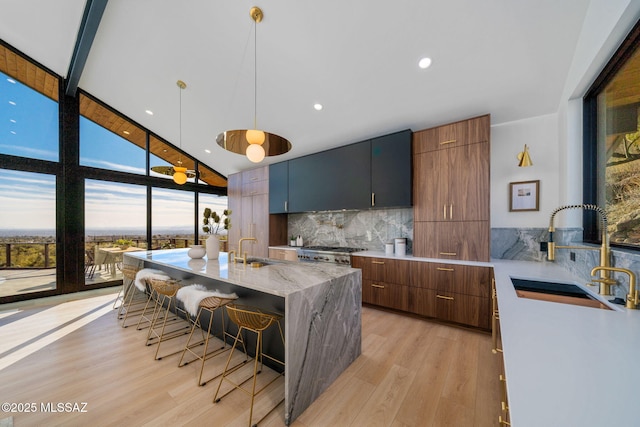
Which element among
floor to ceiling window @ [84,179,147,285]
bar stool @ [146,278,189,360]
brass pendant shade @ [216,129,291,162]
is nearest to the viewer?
brass pendant shade @ [216,129,291,162]

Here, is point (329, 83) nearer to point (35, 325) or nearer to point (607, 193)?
point (607, 193)

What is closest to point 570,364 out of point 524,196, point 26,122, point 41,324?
point 524,196

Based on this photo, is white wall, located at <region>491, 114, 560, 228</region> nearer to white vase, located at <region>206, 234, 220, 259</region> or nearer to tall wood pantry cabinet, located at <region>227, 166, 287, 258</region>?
white vase, located at <region>206, 234, 220, 259</region>

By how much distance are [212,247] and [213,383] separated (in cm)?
140

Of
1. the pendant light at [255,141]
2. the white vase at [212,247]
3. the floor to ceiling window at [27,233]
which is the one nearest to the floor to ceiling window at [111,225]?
the floor to ceiling window at [27,233]

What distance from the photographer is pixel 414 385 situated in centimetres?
180

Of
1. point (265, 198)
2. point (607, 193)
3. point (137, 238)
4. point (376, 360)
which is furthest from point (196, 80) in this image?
point (607, 193)

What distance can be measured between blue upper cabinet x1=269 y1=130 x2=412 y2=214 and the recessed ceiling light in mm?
871

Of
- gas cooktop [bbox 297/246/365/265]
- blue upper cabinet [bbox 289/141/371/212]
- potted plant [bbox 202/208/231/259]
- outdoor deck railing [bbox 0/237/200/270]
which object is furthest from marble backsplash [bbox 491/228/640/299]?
outdoor deck railing [bbox 0/237/200/270]

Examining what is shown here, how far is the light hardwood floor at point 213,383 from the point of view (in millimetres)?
1517

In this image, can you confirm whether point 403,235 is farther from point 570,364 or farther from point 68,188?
point 68,188

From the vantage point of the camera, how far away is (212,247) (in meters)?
2.78

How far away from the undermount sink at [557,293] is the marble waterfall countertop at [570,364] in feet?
0.60

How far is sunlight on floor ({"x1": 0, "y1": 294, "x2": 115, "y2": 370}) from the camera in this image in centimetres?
228
